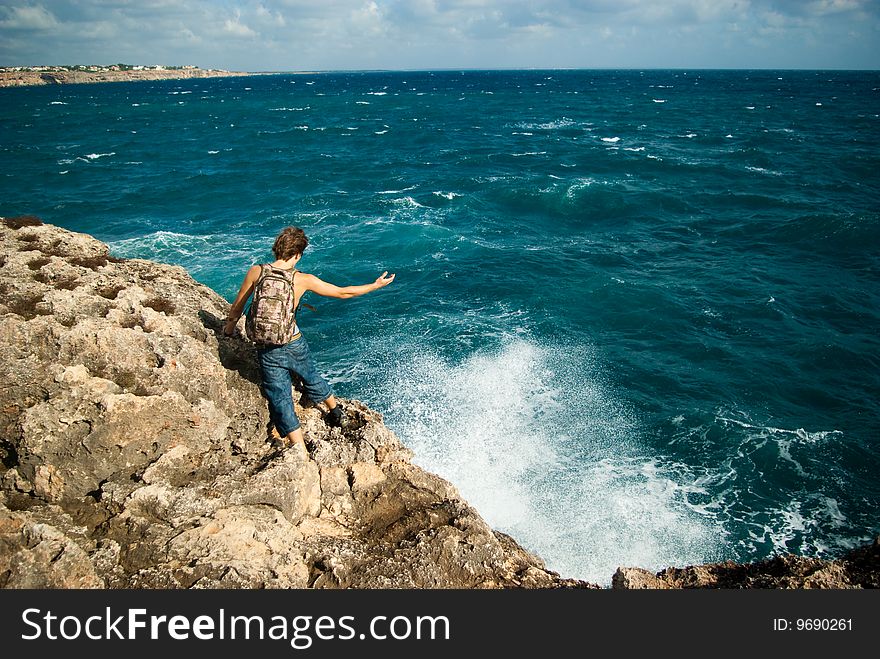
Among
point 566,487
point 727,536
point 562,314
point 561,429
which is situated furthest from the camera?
point 562,314

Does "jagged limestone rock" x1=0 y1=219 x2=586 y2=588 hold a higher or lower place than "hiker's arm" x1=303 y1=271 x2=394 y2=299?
lower

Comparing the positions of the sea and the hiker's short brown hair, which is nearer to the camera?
the hiker's short brown hair

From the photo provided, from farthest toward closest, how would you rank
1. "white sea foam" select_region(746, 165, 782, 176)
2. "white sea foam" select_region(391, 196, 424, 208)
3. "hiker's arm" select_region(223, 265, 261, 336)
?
"white sea foam" select_region(746, 165, 782, 176) → "white sea foam" select_region(391, 196, 424, 208) → "hiker's arm" select_region(223, 265, 261, 336)

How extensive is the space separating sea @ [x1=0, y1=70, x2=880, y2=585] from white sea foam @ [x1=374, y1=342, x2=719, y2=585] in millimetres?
65

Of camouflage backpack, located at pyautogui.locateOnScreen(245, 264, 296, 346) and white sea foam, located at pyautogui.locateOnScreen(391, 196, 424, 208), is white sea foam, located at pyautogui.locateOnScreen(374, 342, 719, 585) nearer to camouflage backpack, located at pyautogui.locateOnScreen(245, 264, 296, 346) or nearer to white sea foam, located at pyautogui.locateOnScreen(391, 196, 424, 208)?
camouflage backpack, located at pyautogui.locateOnScreen(245, 264, 296, 346)

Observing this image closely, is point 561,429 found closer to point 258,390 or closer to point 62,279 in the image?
point 258,390

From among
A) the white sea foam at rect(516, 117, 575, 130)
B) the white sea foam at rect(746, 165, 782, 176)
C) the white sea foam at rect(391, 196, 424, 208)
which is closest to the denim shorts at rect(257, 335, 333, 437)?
the white sea foam at rect(391, 196, 424, 208)

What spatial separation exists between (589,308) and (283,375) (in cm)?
1841

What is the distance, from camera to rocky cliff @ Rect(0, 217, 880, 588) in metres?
4.89

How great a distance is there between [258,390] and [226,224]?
95.4 ft

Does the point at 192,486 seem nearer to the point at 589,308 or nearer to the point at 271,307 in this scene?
the point at 271,307

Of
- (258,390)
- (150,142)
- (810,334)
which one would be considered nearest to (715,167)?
(810,334)

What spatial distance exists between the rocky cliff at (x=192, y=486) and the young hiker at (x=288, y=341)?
44 cm

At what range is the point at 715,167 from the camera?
153 ft
